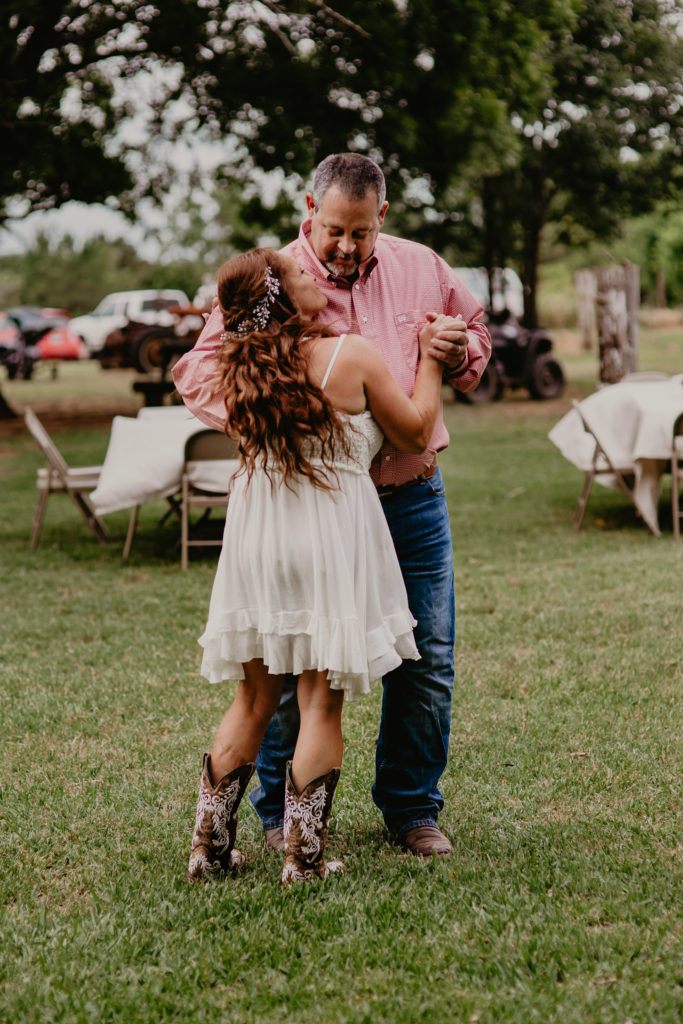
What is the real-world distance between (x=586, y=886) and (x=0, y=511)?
8772 mm

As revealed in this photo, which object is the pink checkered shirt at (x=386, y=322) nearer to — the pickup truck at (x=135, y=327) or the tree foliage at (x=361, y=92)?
the tree foliage at (x=361, y=92)

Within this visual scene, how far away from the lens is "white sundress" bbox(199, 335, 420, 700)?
2910 mm

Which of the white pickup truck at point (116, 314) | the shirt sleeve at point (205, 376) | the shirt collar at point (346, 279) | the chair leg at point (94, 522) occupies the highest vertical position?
the white pickup truck at point (116, 314)

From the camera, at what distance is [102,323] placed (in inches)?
1362

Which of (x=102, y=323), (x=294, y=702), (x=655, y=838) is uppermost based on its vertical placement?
(x=102, y=323)

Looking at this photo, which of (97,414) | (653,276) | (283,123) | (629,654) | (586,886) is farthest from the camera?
(653,276)

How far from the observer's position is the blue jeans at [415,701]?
3.25m

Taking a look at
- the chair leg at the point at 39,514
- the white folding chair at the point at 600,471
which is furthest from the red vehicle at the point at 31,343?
the white folding chair at the point at 600,471

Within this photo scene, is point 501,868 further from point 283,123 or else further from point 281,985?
point 283,123

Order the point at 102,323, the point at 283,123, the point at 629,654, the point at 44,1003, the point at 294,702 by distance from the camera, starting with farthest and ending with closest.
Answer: the point at 102,323 → the point at 283,123 → the point at 629,654 → the point at 294,702 → the point at 44,1003

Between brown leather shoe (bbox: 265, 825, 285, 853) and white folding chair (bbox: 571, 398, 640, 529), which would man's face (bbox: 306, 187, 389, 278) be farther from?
white folding chair (bbox: 571, 398, 640, 529)

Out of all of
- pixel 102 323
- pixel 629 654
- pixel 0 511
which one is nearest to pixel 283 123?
pixel 0 511

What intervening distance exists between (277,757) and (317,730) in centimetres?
46

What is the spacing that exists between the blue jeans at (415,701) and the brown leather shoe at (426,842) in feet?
0.09
